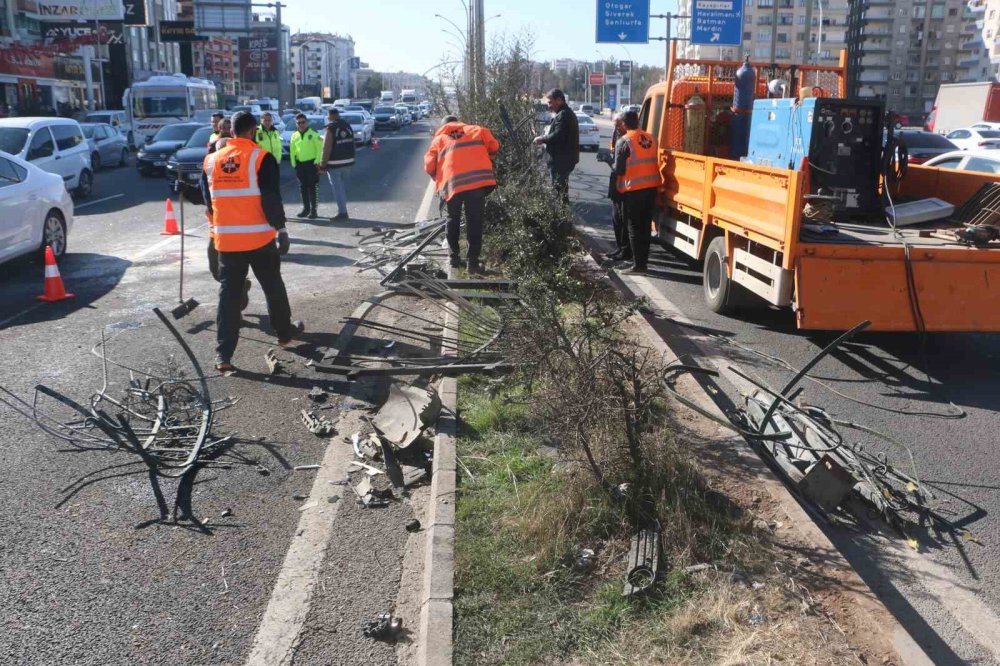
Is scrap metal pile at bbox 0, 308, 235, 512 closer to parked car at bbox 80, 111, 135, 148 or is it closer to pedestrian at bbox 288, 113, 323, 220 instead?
pedestrian at bbox 288, 113, 323, 220

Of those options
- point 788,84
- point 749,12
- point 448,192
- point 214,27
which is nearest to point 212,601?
point 448,192

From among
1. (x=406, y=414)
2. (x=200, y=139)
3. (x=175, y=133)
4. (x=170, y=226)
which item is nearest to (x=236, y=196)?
(x=406, y=414)

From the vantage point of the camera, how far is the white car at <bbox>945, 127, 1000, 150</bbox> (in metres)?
27.4

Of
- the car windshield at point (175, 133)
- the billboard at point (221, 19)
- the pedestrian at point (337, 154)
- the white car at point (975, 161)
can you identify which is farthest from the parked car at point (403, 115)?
the white car at point (975, 161)

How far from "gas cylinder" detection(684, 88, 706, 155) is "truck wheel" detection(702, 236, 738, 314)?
2623mm

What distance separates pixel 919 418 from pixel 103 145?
26850 mm

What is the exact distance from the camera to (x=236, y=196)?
6992 millimetres

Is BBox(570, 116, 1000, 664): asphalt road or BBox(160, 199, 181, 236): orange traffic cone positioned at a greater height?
BBox(160, 199, 181, 236): orange traffic cone

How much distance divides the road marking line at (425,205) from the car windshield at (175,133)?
869cm

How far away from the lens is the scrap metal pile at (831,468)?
4.61 metres

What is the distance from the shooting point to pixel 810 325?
22.5ft

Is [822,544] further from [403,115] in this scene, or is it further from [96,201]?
[403,115]

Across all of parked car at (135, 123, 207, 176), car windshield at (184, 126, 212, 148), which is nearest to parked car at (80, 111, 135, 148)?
parked car at (135, 123, 207, 176)

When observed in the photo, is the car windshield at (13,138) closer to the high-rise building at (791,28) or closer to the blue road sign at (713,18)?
the blue road sign at (713,18)
